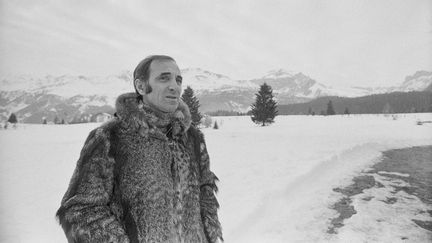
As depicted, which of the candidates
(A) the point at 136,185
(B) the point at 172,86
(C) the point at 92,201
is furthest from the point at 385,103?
(C) the point at 92,201

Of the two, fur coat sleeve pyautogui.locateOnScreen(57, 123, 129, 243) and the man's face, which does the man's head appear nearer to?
the man's face

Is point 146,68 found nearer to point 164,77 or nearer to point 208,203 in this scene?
point 164,77

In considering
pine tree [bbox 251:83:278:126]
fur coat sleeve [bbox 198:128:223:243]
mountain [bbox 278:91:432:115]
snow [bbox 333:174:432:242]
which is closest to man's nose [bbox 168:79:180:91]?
fur coat sleeve [bbox 198:128:223:243]

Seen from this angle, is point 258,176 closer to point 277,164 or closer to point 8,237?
point 277,164

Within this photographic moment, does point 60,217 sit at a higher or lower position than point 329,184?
higher

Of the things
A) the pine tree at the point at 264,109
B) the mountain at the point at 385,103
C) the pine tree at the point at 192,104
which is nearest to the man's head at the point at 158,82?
the pine tree at the point at 192,104

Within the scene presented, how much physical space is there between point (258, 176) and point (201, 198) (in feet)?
20.5

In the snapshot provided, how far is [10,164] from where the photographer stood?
9836mm

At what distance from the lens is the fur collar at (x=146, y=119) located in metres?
1.76

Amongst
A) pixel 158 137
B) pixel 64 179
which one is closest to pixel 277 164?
pixel 64 179

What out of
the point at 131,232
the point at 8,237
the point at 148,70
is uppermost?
the point at 148,70

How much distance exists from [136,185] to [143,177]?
6cm

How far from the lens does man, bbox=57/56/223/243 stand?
1.52 metres

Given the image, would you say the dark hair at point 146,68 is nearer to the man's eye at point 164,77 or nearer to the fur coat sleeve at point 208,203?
the man's eye at point 164,77
